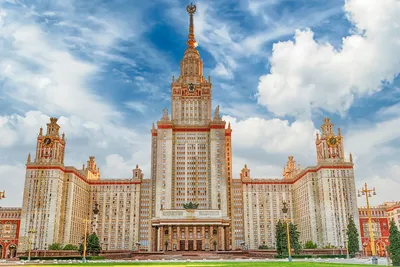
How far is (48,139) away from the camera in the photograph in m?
143

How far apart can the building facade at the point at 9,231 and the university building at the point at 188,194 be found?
12.5 m

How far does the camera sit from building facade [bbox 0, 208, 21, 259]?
139000 mm

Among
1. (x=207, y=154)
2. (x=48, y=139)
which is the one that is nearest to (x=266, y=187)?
(x=207, y=154)

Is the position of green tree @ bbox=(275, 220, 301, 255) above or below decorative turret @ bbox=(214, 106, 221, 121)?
below

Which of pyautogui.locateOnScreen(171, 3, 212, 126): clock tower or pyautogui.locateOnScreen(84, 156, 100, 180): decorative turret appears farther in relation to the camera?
pyautogui.locateOnScreen(84, 156, 100, 180): decorative turret

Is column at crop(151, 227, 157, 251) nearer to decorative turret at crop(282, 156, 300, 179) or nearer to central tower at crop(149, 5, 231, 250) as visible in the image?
central tower at crop(149, 5, 231, 250)

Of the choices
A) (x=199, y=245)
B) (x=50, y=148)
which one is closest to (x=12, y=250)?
(x=50, y=148)

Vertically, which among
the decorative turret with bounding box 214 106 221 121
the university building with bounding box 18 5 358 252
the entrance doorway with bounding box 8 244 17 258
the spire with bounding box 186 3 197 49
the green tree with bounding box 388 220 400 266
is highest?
the spire with bounding box 186 3 197 49

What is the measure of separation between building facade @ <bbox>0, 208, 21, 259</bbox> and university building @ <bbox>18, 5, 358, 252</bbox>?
41.1ft

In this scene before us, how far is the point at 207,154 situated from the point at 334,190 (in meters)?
48.9

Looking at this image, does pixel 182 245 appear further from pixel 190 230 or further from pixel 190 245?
pixel 190 230

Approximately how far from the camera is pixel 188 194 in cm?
15438

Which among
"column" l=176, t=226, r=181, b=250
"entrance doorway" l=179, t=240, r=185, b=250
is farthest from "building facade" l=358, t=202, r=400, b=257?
"column" l=176, t=226, r=181, b=250

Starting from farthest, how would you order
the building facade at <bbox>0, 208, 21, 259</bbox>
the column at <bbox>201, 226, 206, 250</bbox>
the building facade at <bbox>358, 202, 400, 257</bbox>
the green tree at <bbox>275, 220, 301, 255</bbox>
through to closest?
the building facade at <bbox>358, 202, 400, 257</bbox>, the building facade at <bbox>0, 208, 21, 259</bbox>, the column at <bbox>201, 226, 206, 250</bbox>, the green tree at <bbox>275, 220, 301, 255</bbox>
